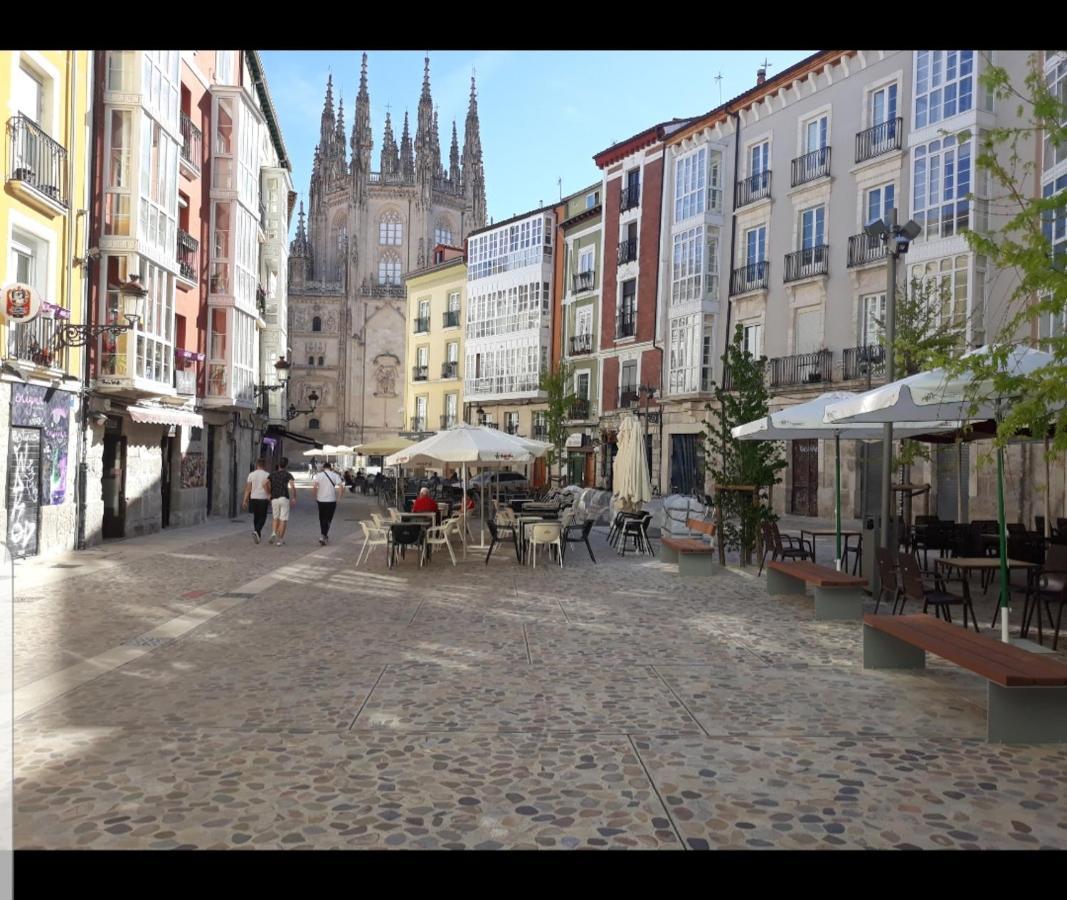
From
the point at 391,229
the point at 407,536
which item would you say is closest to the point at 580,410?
the point at 407,536

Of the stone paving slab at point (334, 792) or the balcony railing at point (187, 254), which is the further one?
the balcony railing at point (187, 254)

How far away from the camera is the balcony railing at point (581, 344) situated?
131ft

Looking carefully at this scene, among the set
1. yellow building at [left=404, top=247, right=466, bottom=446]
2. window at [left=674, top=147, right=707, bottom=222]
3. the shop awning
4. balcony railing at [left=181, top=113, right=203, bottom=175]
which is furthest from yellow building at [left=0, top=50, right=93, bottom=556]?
yellow building at [left=404, top=247, right=466, bottom=446]

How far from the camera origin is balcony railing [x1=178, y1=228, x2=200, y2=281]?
21.9 m

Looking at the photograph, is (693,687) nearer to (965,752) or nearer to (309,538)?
(965,752)

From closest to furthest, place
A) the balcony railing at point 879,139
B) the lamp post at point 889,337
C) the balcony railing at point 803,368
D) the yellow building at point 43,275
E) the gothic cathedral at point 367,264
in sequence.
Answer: the lamp post at point 889,337 → the yellow building at point 43,275 → the balcony railing at point 879,139 → the balcony railing at point 803,368 → the gothic cathedral at point 367,264

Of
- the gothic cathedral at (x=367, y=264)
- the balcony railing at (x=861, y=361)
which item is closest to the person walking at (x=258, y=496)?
the balcony railing at (x=861, y=361)

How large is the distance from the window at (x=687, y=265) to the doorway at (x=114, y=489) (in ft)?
66.1

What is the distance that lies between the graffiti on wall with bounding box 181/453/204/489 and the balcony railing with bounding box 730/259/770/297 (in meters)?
18.1

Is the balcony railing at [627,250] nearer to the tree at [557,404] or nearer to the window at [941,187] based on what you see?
the tree at [557,404]

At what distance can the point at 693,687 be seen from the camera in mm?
6555

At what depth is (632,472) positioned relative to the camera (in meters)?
17.6
